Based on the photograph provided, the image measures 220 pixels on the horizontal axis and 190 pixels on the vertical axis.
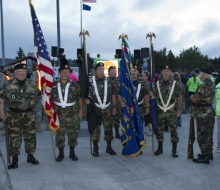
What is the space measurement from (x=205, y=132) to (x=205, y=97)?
2.43 feet

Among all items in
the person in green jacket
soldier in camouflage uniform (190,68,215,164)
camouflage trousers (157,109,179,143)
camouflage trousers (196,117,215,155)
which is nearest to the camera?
soldier in camouflage uniform (190,68,215,164)

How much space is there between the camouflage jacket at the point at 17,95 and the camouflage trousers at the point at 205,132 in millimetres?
3409

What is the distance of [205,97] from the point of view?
5.54 metres

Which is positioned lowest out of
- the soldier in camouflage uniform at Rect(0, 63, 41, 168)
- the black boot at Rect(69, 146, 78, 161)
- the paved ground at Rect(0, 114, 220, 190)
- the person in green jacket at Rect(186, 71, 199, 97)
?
the paved ground at Rect(0, 114, 220, 190)

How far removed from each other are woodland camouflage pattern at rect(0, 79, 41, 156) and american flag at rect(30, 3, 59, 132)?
0.92ft

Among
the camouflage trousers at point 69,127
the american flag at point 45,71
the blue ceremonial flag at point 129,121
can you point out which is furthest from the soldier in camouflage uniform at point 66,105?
the blue ceremonial flag at point 129,121

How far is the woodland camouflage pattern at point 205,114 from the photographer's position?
5.52 meters

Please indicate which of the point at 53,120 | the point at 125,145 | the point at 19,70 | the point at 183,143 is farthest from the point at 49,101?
the point at 183,143

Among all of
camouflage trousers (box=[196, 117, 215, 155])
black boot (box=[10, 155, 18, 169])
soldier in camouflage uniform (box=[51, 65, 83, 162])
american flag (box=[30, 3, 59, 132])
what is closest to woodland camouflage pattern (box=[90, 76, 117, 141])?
soldier in camouflage uniform (box=[51, 65, 83, 162])

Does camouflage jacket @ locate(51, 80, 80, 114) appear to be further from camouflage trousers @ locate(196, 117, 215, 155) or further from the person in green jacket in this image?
the person in green jacket

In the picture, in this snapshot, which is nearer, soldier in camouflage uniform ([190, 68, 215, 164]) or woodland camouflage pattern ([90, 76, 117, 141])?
soldier in camouflage uniform ([190, 68, 215, 164])

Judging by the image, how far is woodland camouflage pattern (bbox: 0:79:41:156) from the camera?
17.8ft

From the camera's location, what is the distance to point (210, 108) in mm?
5664

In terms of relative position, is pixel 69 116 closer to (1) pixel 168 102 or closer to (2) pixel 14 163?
(2) pixel 14 163
